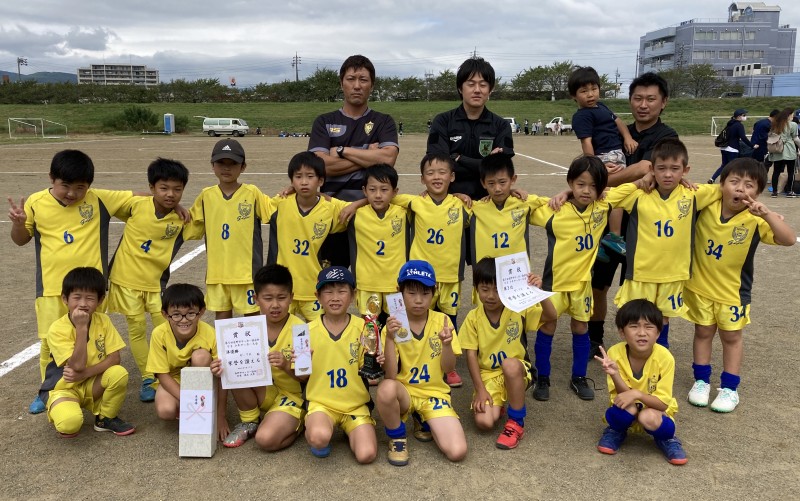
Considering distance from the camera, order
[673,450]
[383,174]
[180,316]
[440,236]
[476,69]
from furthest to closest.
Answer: [476,69] → [440,236] → [383,174] → [180,316] → [673,450]

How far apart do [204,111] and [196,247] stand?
5257 centimetres

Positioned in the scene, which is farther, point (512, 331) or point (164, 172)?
point (164, 172)

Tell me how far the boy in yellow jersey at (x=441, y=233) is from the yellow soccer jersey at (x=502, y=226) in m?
0.14

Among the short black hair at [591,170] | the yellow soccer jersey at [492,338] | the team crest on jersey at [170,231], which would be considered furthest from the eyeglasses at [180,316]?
the short black hair at [591,170]

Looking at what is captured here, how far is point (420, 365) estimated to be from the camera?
3857mm

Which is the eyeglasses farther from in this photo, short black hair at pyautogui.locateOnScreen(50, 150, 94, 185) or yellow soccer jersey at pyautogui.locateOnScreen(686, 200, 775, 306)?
yellow soccer jersey at pyautogui.locateOnScreen(686, 200, 775, 306)

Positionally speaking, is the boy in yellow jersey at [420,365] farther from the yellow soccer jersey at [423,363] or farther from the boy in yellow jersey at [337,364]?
the boy in yellow jersey at [337,364]

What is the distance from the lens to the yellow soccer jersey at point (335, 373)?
3.73 meters

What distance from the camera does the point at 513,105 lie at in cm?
6031

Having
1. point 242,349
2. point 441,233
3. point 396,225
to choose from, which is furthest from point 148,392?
point 441,233

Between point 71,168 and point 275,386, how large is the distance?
2.07m

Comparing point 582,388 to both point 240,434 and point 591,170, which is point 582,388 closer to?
point 591,170

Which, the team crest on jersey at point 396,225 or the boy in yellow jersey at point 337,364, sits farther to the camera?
the team crest on jersey at point 396,225

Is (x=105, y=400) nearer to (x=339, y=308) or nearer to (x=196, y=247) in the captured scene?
(x=339, y=308)
